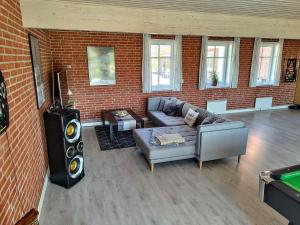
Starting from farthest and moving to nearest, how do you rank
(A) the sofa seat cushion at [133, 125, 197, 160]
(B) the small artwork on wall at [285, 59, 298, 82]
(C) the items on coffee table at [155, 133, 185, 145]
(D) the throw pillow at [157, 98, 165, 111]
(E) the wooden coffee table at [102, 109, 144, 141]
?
(B) the small artwork on wall at [285, 59, 298, 82], (D) the throw pillow at [157, 98, 165, 111], (E) the wooden coffee table at [102, 109, 144, 141], (C) the items on coffee table at [155, 133, 185, 145], (A) the sofa seat cushion at [133, 125, 197, 160]

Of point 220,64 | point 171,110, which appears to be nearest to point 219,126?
point 171,110

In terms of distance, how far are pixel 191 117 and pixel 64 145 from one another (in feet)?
8.95

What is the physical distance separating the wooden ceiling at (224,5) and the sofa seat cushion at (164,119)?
2.35 meters

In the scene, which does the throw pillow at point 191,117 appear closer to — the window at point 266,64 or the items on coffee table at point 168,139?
the items on coffee table at point 168,139

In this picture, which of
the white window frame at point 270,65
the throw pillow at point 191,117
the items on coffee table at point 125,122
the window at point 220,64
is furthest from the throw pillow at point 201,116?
the white window frame at point 270,65

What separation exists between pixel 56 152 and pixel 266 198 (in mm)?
2638

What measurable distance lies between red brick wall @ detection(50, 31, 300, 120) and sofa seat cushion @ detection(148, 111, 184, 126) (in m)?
0.77

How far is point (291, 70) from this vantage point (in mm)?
7816

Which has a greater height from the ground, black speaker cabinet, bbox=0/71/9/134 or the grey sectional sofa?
black speaker cabinet, bbox=0/71/9/134

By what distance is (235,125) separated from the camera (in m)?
3.78

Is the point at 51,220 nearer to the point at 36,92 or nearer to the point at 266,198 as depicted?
the point at 36,92

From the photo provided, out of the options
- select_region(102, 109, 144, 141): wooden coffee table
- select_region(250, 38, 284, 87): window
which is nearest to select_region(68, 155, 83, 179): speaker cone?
select_region(102, 109, 144, 141): wooden coffee table

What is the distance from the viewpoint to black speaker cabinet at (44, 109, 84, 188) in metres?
2.94

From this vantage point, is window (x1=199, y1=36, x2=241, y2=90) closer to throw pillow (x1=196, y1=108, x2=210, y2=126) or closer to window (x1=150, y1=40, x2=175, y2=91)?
window (x1=150, y1=40, x2=175, y2=91)
